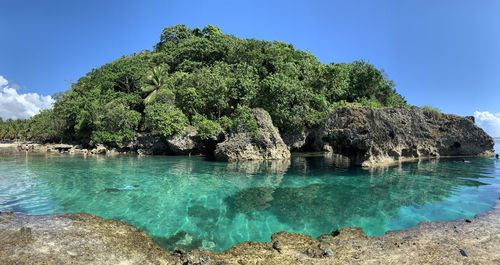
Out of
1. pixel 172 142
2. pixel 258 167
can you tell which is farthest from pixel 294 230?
pixel 172 142

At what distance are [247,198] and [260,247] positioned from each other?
6.94 metres

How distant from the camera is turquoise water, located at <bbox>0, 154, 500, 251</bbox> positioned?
11992 millimetres

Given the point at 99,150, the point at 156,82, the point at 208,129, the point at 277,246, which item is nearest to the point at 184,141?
the point at 208,129

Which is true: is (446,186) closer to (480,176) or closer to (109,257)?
(480,176)

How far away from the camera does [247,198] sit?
16531mm

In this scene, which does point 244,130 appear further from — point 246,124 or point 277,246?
point 277,246

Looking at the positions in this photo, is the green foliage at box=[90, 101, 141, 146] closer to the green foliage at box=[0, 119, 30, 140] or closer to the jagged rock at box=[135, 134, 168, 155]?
the jagged rock at box=[135, 134, 168, 155]

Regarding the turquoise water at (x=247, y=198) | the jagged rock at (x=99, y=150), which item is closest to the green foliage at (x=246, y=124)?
the turquoise water at (x=247, y=198)

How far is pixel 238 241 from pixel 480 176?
2093 centimetres

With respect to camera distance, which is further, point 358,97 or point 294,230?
point 358,97

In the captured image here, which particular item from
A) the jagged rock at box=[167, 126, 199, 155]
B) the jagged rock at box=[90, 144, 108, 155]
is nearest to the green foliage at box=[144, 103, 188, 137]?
the jagged rock at box=[167, 126, 199, 155]

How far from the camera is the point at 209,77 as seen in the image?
146 ft

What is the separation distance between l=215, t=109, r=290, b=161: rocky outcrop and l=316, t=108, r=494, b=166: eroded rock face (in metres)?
5.27

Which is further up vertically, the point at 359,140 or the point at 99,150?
the point at 359,140
